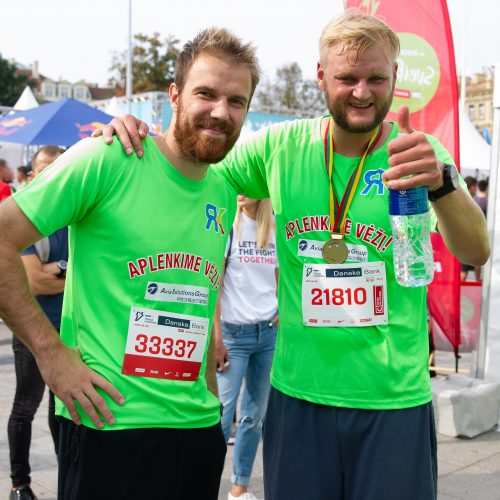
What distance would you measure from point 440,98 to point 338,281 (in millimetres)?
3486

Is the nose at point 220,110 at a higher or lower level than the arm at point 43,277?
higher

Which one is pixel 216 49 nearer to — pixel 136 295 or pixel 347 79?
pixel 347 79

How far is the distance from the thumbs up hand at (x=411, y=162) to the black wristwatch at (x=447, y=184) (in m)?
0.12

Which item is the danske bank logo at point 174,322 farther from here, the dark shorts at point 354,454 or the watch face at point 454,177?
the watch face at point 454,177

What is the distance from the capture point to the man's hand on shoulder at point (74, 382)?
6.11 ft

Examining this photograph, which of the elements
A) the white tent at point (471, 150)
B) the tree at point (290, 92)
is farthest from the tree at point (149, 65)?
the white tent at point (471, 150)

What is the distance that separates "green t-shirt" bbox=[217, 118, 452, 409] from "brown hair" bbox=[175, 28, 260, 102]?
14.1 inches

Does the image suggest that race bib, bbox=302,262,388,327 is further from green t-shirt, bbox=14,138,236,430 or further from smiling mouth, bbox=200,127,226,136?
smiling mouth, bbox=200,127,226,136

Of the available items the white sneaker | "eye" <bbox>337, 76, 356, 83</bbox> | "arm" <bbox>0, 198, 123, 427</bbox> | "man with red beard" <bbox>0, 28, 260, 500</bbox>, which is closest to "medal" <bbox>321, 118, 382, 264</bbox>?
"eye" <bbox>337, 76, 356, 83</bbox>

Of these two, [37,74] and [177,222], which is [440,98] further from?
[37,74]

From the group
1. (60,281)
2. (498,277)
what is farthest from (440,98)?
(60,281)

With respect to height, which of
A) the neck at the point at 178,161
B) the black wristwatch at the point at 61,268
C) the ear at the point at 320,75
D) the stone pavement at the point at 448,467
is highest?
the ear at the point at 320,75

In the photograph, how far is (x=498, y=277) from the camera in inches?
205

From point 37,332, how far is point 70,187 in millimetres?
398
